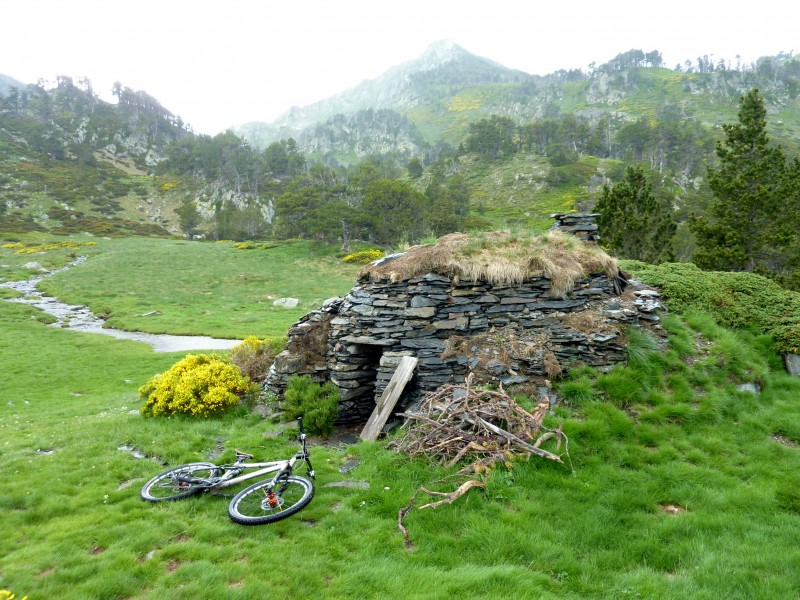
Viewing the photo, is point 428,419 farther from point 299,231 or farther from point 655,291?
point 299,231

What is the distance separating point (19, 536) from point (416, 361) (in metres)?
8.20

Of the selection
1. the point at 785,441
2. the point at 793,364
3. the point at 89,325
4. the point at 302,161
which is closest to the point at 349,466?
the point at 785,441

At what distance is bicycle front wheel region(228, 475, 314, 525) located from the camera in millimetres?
6543

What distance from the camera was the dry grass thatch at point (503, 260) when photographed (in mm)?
10727

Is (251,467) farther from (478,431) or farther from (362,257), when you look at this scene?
(362,257)

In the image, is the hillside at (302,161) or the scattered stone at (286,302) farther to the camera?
the hillside at (302,161)

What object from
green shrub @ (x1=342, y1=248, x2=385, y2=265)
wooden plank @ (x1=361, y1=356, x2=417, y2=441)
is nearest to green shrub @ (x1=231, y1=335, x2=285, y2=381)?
wooden plank @ (x1=361, y1=356, x2=417, y2=441)

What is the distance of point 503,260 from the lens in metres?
10.9

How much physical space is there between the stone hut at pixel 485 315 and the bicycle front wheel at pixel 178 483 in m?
4.50

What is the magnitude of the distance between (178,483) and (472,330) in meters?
7.56

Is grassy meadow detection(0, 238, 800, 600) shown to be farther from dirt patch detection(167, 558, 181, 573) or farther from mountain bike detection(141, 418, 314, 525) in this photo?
mountain bike detection(141, 418, 314, 525)

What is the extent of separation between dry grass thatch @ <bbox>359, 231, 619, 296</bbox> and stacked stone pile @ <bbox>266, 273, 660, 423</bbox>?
0.22m

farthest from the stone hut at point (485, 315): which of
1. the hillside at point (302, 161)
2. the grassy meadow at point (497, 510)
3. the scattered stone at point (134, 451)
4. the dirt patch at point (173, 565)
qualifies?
the hillside at point (302, 161)

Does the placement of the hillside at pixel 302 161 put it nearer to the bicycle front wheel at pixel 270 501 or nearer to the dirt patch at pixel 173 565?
the bicycle front wheel at pixel 270 501
